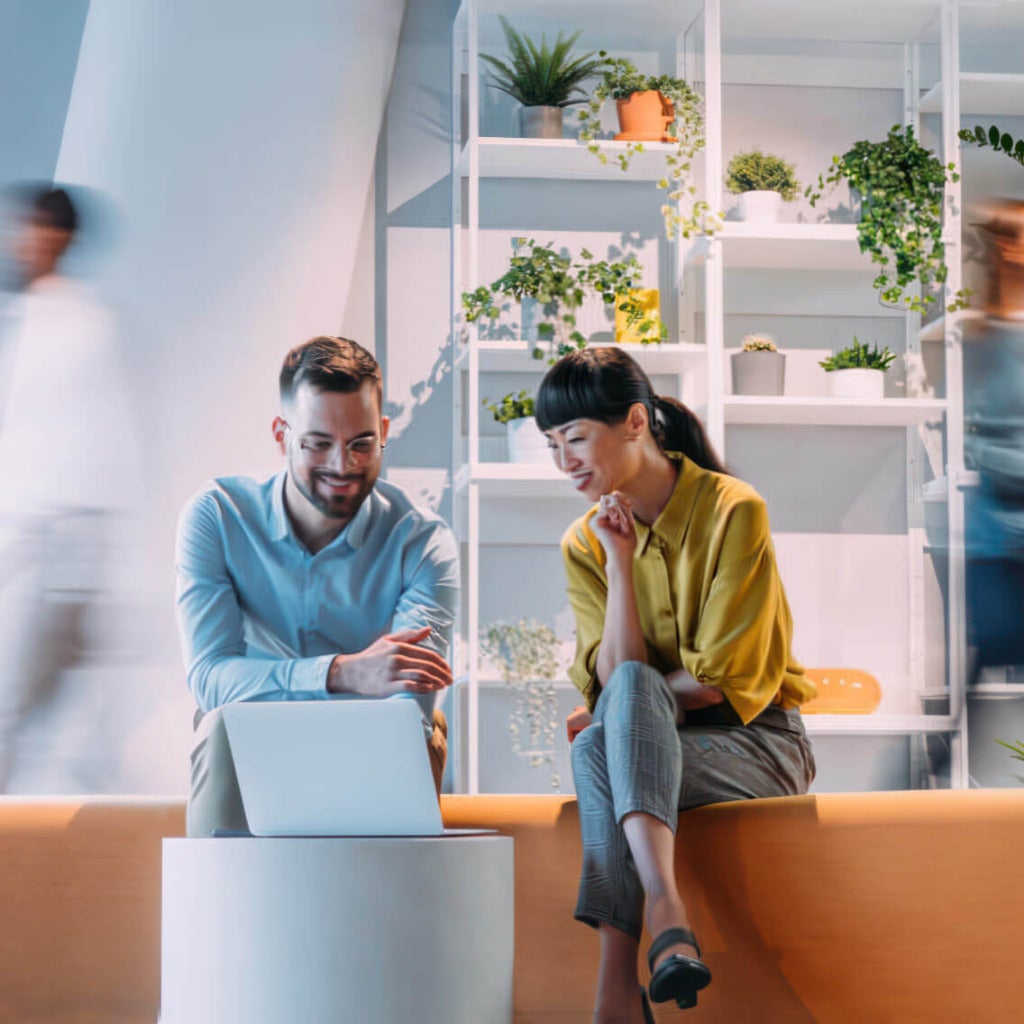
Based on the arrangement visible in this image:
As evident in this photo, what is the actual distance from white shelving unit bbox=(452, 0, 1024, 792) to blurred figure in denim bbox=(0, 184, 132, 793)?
0.88m

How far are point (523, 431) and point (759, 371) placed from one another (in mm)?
625

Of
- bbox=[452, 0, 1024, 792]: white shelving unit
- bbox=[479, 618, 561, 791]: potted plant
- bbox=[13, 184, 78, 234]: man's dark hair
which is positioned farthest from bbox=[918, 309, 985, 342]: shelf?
bbox=[13, 184, 78, 234]: man's dark hair

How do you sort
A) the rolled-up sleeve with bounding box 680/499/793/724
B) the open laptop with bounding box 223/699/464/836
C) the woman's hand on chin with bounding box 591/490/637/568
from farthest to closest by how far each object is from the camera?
the woman's hand on chin with bounding box 591/490/637/568 → the rolled-up sleeve with bounding box 680/499/793/724 → the open laptop with bounding box 223/699/464/836

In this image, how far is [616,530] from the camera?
2.09 meters

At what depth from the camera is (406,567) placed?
2.15 m

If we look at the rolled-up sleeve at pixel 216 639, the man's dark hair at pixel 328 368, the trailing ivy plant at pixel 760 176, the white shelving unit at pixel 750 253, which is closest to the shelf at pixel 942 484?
the white shelving unit at pixel 750 253

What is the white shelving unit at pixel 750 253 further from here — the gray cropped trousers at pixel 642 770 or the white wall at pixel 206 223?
the gray cropped trousers at pixel 642 770

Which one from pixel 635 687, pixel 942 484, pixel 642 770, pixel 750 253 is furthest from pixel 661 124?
pixel 642 770

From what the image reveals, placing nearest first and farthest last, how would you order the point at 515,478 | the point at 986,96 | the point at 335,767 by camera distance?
the point at 335,767, the point at 515,478, the point at 986,96

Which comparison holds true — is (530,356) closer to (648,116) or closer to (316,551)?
(648,116)

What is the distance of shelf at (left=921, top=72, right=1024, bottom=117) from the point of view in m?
3.44

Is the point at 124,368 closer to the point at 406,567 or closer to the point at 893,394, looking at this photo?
the point at 406,567

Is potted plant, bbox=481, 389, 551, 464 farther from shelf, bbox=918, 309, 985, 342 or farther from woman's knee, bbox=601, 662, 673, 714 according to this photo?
woman's knee, bbox=601, 662, 673, 714

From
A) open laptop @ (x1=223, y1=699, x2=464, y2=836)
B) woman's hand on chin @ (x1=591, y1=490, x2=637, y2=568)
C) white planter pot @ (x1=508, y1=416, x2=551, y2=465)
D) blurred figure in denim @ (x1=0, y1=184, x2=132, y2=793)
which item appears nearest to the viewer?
open laptop @ (x1=223, y1=699, x2=464, y2=836)
